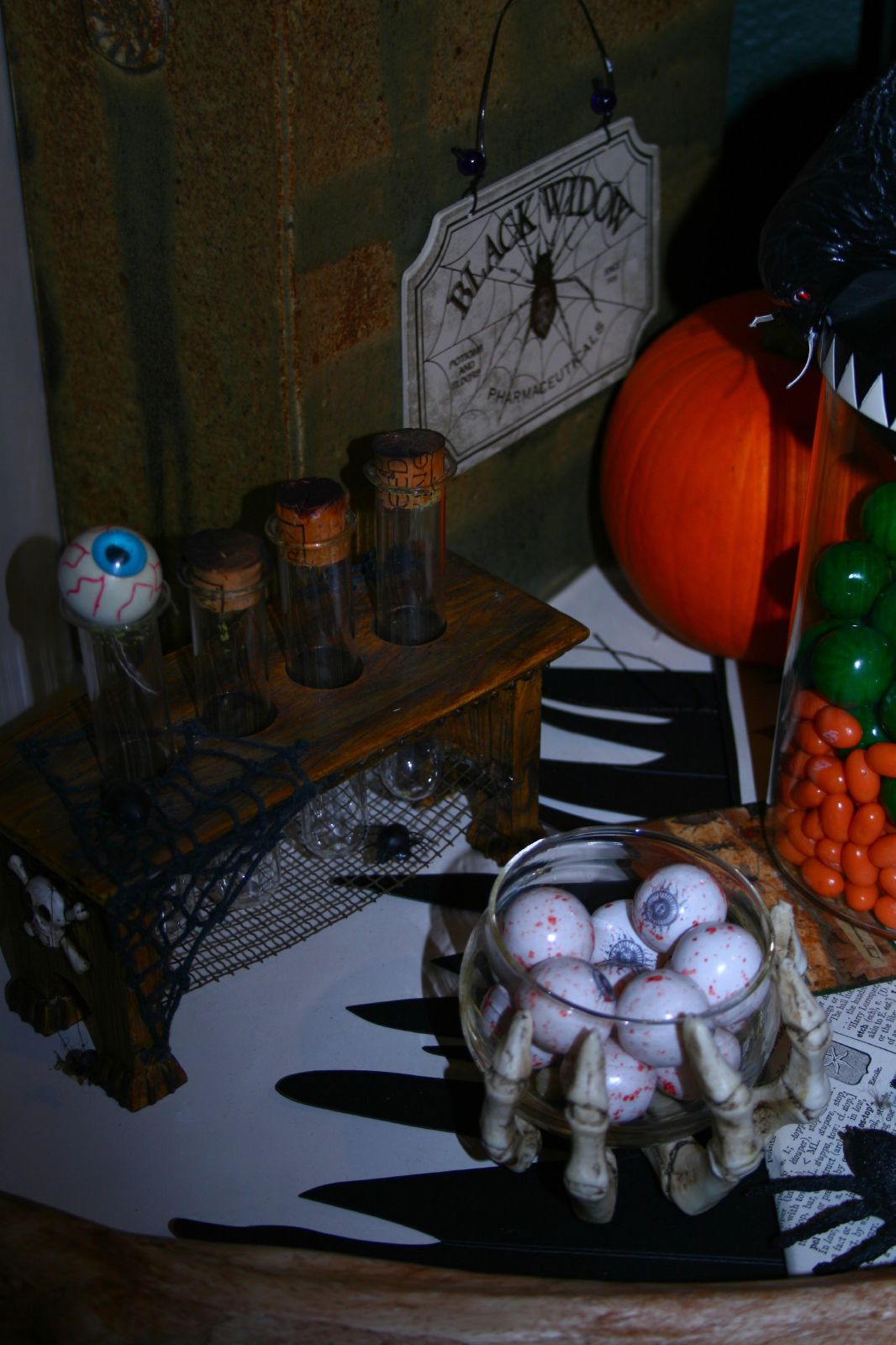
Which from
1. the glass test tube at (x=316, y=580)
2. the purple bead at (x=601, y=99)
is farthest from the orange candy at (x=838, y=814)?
the purple bead at (x=601, y=99)

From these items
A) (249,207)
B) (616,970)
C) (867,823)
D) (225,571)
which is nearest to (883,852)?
(867,823)

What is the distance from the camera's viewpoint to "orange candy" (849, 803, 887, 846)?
35.7 inches

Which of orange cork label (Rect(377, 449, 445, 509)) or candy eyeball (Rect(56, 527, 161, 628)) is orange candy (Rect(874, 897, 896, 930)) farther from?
candy eyeball (Rect(56, 527, 161, 628))

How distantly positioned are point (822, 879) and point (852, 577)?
0.21 m

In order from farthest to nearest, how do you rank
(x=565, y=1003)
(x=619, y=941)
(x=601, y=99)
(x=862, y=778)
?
(x=601, y=99) < (x=862, y=778) < (x=619, y=941) < (x=565, y=1003)

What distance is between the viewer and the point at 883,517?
2.89ft

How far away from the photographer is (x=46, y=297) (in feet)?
3.38

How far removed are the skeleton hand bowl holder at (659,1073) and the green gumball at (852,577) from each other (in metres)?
0.20

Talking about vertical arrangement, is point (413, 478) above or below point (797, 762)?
above

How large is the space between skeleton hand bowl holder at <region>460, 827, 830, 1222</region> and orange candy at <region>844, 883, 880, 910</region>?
0.16 meters

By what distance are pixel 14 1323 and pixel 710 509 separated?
0.74m

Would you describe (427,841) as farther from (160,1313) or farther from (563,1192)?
(160,1313)

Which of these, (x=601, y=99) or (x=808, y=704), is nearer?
(x=808, y=704)

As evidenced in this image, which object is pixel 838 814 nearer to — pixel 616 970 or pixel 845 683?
pixel 845 683
